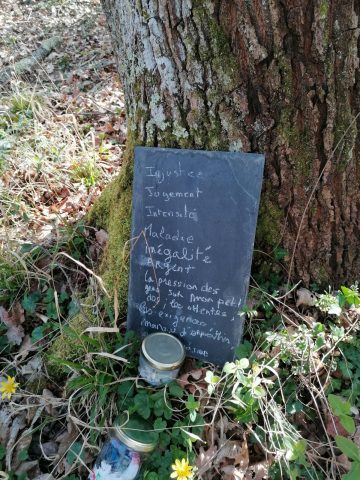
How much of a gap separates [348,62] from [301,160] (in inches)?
17.5

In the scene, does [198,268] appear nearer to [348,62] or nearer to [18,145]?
[348,62]

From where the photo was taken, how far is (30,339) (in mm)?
2266

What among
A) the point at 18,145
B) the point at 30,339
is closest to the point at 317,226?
the point at 30,339

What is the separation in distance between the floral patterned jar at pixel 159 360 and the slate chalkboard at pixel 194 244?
0.16 m

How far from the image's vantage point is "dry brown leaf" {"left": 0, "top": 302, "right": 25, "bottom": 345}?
2.30 metres

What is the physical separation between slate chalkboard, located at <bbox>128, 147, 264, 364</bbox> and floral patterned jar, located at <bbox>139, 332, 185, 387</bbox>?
0.16 metres

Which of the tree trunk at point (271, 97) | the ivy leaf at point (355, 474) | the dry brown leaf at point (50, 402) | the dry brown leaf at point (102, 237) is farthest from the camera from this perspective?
the dry brown leaf at point (102, 237)

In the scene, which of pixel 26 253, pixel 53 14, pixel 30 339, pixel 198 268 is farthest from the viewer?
pixel 53 14

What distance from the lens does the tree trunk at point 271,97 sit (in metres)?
1.59

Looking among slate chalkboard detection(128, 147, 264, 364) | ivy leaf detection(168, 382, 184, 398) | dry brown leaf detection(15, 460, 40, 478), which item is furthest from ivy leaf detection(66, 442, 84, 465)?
slate chalkboard detection(128, 147, 264, 364)

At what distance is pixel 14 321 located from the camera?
2.36 m

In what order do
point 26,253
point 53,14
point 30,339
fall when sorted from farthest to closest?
point 53,14 → point 26,253 → point 30,339

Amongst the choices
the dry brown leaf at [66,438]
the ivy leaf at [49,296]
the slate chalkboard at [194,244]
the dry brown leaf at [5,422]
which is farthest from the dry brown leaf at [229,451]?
the ivy leaf at [49,296]

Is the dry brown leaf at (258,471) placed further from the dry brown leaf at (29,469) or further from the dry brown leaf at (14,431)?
the dry brown leaf at (14,431)
